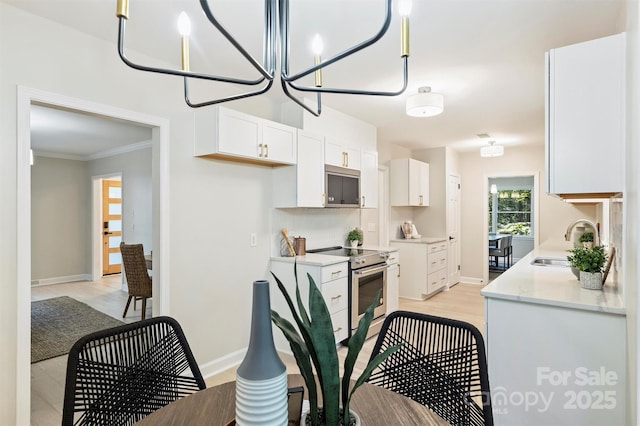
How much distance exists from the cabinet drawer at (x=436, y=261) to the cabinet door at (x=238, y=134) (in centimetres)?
343

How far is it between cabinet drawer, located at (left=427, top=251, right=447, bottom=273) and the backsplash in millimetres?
1406

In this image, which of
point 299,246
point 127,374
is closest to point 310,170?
point 299,246

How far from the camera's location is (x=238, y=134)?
8.99 feet

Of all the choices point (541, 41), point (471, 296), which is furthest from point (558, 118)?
point (471, 296)

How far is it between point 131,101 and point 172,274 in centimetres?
123

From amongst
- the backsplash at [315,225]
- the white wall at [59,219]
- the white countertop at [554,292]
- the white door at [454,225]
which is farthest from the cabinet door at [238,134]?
the white wall at [59,219]

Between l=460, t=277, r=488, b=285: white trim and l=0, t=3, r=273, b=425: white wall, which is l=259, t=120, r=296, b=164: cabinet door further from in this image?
l=460, t=277, r=488, b=285: white trim

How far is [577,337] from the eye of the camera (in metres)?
1.73

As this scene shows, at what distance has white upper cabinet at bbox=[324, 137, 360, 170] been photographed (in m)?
3.60

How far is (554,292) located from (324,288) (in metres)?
1.72

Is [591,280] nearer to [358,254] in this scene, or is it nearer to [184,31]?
[358,254]

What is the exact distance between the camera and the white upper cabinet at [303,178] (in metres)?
3.27

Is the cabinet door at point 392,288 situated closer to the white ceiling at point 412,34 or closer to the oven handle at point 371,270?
the oven handle at point 371,270

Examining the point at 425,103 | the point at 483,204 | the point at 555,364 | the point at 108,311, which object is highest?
the point at 425,103
